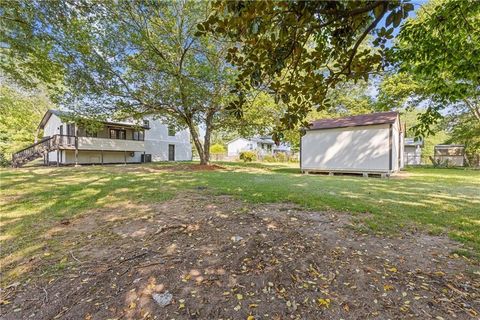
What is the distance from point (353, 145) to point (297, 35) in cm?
1056

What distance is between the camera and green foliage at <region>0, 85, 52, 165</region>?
1282 cm

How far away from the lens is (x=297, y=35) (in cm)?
203

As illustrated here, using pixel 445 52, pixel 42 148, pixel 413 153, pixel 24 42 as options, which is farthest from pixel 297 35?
pixel 413 153

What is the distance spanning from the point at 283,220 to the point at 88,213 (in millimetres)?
3609

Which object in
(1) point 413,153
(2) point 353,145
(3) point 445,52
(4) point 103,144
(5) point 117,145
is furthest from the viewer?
(1) point 413,153

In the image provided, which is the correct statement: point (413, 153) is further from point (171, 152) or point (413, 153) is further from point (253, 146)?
point (171, 152)

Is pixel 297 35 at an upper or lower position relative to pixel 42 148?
upper

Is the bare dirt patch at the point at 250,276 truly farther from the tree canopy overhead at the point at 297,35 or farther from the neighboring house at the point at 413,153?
the neighboring house at the point at 413,153

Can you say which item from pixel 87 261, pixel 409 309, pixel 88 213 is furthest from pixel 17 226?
pixel 409 309

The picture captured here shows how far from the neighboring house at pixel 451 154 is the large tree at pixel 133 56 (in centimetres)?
2351

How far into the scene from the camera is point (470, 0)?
8.78 feet

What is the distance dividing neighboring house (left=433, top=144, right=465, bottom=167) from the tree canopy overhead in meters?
25.8

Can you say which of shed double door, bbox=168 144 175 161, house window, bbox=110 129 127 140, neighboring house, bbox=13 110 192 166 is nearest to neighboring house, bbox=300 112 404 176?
neighboring house, bbox=13 110 192 166

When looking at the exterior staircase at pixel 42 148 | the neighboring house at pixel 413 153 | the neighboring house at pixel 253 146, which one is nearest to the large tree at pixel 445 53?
the exterior staircase at pixel 42 148
